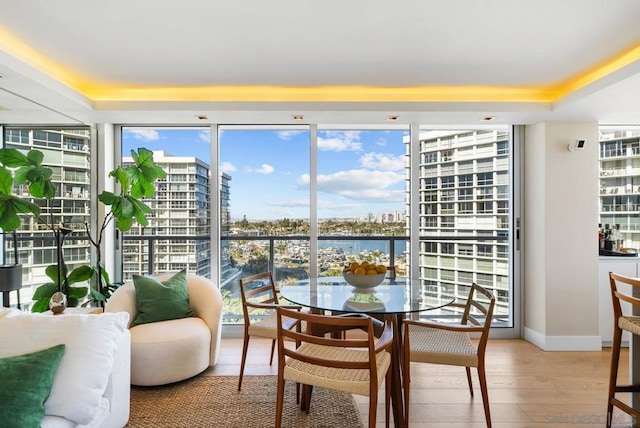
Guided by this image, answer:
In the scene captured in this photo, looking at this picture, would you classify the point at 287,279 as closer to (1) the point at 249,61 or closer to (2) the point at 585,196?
(1) the point at 249,61

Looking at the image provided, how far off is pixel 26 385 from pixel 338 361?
1.37 metres

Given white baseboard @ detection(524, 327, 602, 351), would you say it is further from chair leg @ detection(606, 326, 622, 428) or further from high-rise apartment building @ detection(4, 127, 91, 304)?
high-rise apartment building @ detection(4, 127, 91, 304)

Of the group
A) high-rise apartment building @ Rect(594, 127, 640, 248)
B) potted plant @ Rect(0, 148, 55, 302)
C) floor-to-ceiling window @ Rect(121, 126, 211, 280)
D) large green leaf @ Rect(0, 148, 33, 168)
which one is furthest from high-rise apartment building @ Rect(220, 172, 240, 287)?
high-rise apartment building @ Rect(594, 127, 640, 248)

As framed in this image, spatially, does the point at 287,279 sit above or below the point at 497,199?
below

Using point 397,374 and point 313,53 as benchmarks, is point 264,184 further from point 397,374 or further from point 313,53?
point 397,374

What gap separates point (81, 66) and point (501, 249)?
14.2ft

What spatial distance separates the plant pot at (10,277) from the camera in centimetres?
275

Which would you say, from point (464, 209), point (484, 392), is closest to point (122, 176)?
point (484, 392)

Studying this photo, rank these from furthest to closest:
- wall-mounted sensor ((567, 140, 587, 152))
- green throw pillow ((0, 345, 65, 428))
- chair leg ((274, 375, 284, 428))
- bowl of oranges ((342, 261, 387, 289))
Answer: wall-mounted sensor ((567, 140, 587, 152)) < bowl of oranges ((342, 261, 387, 289)) < chair leg ((274, 375, 284, 428)) < green throw pillow ((0, 345, 65, 428))

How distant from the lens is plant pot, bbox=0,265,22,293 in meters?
2.75

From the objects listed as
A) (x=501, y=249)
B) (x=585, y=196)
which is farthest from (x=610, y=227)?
(x=501, y=249)

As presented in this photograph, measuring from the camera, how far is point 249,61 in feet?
9.15

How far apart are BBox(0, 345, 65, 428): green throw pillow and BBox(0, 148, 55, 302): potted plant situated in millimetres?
1452

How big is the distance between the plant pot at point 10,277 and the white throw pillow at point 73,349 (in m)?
1.04
